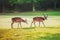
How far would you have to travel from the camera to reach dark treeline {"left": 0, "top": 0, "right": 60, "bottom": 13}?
2113mm

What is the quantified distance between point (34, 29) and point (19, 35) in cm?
13

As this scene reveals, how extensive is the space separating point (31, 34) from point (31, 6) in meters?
0.23

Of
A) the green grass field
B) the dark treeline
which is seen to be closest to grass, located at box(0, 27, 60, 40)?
the green grass field

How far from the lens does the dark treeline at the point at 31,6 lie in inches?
83.2

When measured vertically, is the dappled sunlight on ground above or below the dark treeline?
below

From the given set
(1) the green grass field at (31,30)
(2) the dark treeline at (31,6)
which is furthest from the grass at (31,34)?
(2) the dark treeline at (31,6)

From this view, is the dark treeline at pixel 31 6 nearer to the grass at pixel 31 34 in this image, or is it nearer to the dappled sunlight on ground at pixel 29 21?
the dappled sunlight on ground at pixel 29 21

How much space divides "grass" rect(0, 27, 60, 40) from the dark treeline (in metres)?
0.16

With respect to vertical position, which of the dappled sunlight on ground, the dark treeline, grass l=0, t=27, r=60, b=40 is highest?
the dark treeline

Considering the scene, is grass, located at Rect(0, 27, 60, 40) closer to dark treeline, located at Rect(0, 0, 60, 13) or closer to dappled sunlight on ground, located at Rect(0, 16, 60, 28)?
dappled sunlight on ground, located at Rect(0, 16, 60, 28)

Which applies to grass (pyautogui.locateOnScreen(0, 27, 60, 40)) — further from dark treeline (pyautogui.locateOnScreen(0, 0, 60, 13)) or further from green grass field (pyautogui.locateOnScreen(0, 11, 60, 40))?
dark treeline (pyautogui.locateOnScreen(0, 0, 60, 13))

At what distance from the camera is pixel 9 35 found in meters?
2.04

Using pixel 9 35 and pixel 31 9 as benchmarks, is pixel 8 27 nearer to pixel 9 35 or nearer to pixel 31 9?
pixel 9 35

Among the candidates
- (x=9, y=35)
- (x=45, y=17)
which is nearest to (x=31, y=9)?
(x=45, y=17)
